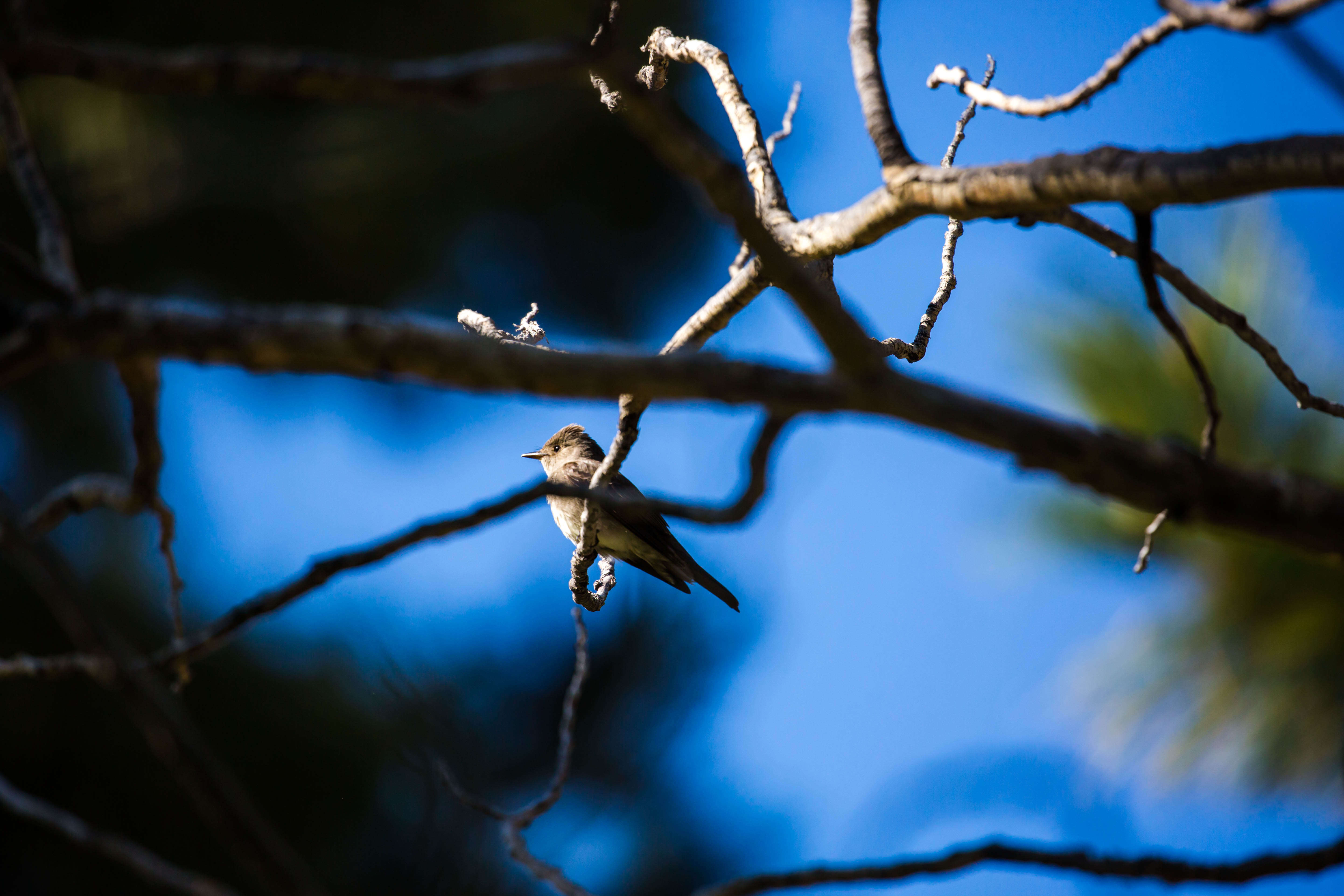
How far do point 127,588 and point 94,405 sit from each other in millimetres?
1438

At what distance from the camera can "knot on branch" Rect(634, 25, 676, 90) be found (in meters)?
1.47

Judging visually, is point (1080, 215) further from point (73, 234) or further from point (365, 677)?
point (73, 234)

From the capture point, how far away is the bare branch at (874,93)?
33.8 inches

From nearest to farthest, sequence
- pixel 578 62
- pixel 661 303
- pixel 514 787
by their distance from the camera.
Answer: pixel 578 62
pixel 514 787
pixel 661 303

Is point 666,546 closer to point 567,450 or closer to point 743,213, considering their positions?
point 567,450

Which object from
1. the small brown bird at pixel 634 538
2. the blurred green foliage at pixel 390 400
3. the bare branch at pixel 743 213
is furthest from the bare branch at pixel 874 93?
the blurred green foliage at pixel 390 400

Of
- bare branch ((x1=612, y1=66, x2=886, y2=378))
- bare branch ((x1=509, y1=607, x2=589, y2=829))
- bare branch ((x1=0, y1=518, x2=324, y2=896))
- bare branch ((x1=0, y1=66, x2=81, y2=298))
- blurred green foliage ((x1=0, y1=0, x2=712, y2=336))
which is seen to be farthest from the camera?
blurred green foliage ((x1=0, y1=0, x2=712, y2=336))

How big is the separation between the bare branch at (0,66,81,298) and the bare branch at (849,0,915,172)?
667 millimetres

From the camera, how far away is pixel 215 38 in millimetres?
4805

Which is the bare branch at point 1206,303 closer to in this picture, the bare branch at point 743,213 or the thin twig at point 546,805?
the bare branch at point 743,213

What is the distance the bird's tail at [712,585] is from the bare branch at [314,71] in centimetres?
190

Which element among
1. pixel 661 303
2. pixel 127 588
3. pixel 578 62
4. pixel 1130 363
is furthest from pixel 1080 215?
pixel 661 303

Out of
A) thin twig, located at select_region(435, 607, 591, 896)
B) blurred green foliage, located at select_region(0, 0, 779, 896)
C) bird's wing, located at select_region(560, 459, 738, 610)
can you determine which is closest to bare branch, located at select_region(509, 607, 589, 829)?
thin twig, located at select_region(435, 607, 591, 896)

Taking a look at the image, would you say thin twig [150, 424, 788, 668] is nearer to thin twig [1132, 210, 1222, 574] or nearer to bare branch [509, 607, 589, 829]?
thin twig [1132, 210, 1222, 574]
